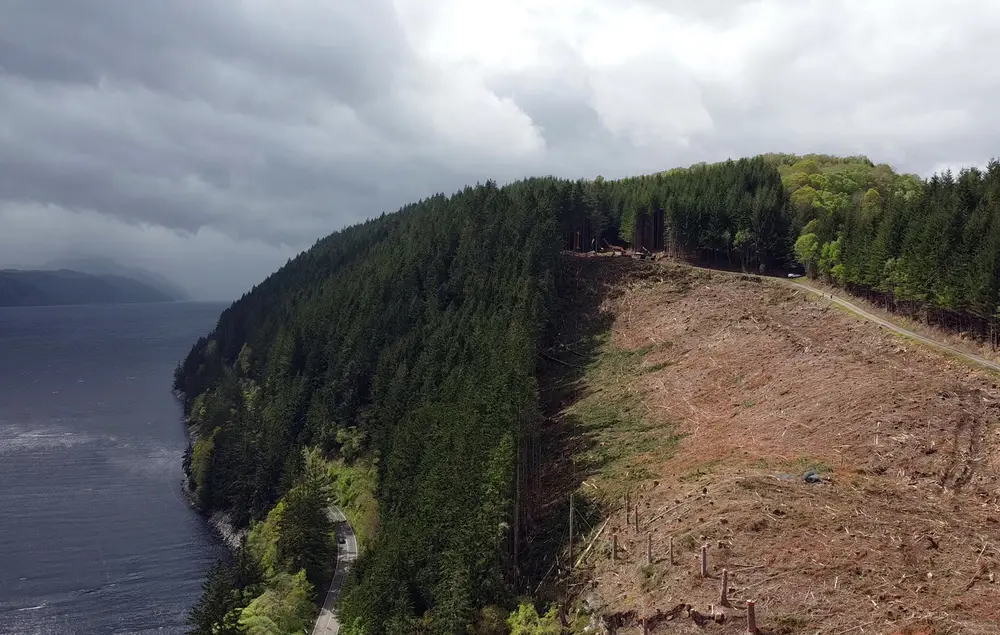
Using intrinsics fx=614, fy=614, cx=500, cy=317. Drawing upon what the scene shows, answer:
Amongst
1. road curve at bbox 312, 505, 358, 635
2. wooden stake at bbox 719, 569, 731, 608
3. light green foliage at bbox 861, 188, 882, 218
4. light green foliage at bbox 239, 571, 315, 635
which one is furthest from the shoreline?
light green foliage at bbox 861, 188, 882, 218

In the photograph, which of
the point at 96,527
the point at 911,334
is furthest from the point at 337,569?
the point at 911,334

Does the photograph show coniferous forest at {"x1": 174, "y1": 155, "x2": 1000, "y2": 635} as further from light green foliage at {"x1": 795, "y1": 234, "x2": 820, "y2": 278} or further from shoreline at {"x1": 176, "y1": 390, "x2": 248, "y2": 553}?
shoreline at {"x1": 176, "y1": 390, "x2": 248, "y2": 553}

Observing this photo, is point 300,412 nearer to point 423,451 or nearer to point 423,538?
point 423,451

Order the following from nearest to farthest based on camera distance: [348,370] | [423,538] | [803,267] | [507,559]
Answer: [507,559] < [423,538] < [803,267] < [348,370]

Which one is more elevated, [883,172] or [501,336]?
[883,172]

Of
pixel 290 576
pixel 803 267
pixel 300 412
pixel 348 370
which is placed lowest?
pixel 290 576

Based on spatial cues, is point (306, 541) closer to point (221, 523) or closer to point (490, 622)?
point (221, 523)

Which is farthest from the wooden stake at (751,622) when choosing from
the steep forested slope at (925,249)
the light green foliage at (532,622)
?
the steep forested slope at (925,249)

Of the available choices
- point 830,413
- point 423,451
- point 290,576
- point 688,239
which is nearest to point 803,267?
point 688,239
